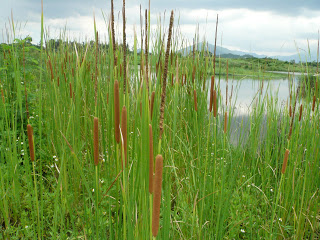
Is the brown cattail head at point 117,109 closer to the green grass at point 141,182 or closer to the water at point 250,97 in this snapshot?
the green grass at point 141,182

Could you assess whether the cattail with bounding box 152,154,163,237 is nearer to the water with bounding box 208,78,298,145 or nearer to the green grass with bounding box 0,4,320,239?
the green grass with bounding box 0,4,320,239

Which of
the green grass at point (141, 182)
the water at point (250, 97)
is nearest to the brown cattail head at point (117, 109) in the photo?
the green grass at point (141, 182)

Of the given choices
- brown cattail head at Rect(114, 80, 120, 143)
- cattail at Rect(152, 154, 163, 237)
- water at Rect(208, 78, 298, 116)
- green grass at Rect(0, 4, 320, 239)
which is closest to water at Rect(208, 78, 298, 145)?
water at Rect(208, 78, 298, 116)

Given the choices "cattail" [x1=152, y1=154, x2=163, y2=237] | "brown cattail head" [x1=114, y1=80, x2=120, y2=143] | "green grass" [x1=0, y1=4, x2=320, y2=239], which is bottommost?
"green grass" [x1=0, y1=4, x2=320, y2=239]

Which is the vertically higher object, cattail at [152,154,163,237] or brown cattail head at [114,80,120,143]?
brown cattail head at [114,80,120,143]

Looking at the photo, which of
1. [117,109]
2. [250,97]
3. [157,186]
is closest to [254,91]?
[250,97]

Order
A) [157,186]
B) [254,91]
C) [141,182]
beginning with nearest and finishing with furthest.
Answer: [157,186]
[141,182]
[254,91]

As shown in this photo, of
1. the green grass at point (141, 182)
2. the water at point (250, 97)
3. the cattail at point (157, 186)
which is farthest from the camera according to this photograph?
the water at point (250, 97)

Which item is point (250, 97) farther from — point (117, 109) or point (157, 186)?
point (157, 186)

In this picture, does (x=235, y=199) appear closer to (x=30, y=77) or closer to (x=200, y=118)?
(x=200, y=118)

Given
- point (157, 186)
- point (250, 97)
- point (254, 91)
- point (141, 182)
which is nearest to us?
point (157, 186)

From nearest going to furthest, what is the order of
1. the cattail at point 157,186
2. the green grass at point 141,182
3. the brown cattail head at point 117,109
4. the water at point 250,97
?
the cattail at point 157,186
the brown cattail head at point 117,109
the green grass at point 141,182
the water at point 250,97

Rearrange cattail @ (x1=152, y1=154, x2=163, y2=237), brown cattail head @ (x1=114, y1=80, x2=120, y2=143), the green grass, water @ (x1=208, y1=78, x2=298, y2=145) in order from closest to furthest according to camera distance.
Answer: cattail @ (x1=152, y1=154, x2=163, y2=237) → brown cattail head @ (x1=114, y1=80, x2=120, y2=143) → the green grass → water @ (x1=208, y1=78, x2=298, y2=145)

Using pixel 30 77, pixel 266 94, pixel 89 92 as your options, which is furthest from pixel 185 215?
pixel 30 77
